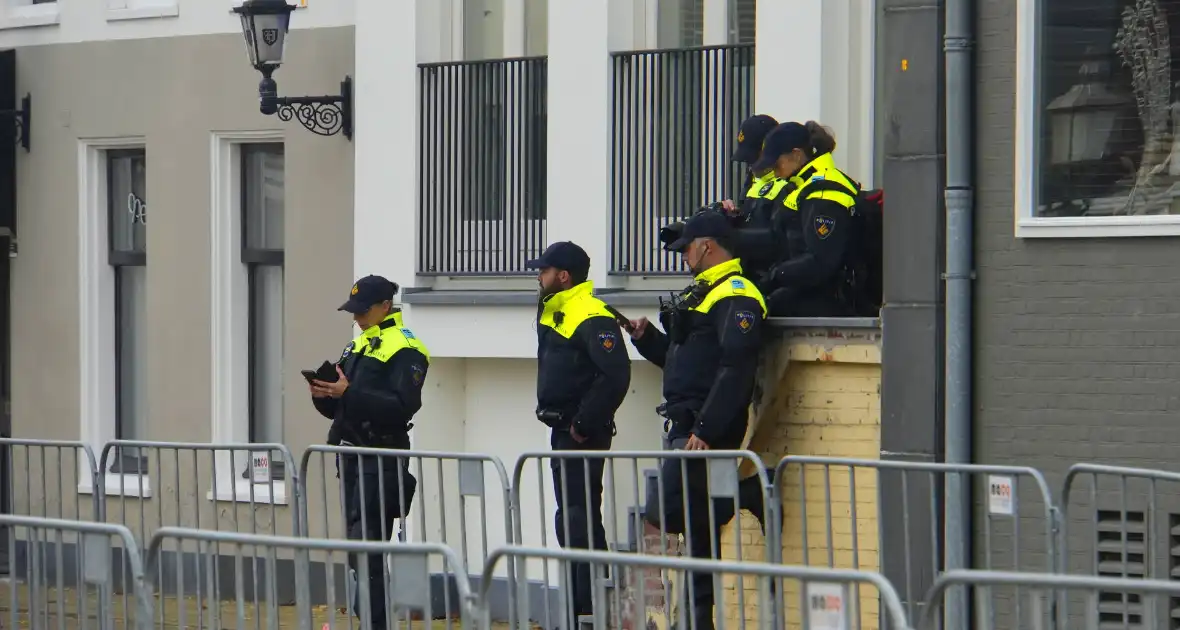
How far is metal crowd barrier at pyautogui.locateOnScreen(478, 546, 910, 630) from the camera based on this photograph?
5.75 m

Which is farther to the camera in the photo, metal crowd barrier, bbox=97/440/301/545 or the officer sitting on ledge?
metal crowd barrier, bbox=97/440/301/545


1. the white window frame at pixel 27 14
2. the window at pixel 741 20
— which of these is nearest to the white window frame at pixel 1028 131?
the window at pixel 741 20

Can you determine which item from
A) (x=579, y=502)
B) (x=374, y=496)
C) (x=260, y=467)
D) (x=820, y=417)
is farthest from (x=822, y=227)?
(x=260, y=467)

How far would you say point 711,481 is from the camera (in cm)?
893

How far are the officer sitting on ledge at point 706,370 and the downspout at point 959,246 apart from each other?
0.87 metres

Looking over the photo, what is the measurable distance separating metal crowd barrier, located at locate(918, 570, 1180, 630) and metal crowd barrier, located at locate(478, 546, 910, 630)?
0.55 feet

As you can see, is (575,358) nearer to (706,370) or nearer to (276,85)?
(706,370)

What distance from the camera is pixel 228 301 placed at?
569 inches

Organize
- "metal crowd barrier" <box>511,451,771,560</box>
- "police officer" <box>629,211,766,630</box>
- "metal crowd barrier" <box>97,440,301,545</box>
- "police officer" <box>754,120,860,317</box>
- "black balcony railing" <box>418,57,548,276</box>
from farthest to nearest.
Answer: "black balcony railing" <box>418,57,548,276</box>, "metal crowd barrier" <box>97,440,301,545</box>, "police officer" <box>754,120,860,317</box>, "police officer" <box>629,211,766,630</box>, "metal crowd barrier" <box>511,451,771,560</box>

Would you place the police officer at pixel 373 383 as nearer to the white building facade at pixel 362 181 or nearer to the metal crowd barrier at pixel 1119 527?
the white building facade at pixel 362 181

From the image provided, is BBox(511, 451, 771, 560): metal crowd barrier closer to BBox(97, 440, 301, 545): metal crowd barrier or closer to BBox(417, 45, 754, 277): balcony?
BBox(97, 440, 301, 545): metal crowd barrier

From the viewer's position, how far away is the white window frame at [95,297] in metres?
15.0

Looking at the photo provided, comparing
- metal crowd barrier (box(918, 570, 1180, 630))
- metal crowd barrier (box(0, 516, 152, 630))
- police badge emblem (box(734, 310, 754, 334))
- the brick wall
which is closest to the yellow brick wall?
the brick wall

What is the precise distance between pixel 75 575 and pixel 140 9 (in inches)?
284
